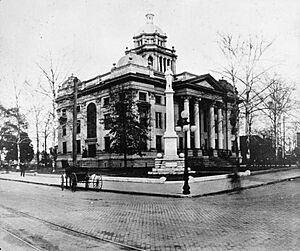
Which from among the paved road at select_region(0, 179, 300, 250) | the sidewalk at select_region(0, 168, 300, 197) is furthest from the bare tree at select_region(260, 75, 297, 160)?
the paved road at select_region(0, 179, 300, 250)

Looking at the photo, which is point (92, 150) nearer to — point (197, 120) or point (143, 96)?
point (143, 96)

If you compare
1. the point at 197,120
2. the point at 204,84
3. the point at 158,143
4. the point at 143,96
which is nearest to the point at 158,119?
the point at 158,143

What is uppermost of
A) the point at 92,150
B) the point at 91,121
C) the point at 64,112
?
the point at 64,112

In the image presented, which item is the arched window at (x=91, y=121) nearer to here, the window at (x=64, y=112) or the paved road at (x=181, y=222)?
the window at (x=64, y=112)

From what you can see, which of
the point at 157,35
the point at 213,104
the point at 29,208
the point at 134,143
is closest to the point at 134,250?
the point at 29,208

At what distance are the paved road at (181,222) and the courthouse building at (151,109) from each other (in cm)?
2794

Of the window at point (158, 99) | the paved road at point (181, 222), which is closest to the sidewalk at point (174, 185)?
the paved road at point (181, 222)

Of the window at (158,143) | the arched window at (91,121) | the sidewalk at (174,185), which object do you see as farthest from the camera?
the arched window at (91,121)

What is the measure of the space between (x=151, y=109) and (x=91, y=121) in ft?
34.0

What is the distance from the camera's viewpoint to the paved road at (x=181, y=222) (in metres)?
6.99

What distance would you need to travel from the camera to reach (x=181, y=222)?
9.38 metres

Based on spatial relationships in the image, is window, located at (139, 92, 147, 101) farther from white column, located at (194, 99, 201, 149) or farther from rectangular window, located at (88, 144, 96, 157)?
rectangular window, located at (88, 144, 96, 157)

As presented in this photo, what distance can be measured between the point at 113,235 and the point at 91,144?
144 ft

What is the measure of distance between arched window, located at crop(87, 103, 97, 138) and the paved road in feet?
123
